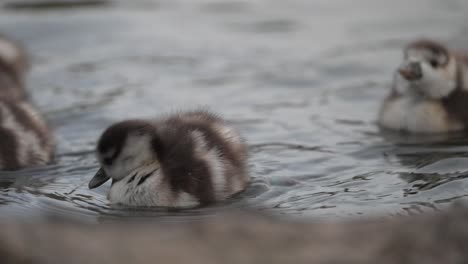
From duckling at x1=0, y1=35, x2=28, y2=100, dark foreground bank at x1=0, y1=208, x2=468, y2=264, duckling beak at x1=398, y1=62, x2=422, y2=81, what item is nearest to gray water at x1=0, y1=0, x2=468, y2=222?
duckling at x1=0, y1=35, x2=28, y2=100

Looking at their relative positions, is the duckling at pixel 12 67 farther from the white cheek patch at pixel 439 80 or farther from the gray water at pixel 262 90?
the white cheek patch at pixel 439 80

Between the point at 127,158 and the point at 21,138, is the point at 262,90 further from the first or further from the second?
the point at 127,158

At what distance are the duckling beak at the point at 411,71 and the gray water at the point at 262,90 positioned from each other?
374mm

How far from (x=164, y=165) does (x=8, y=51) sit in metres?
3.41

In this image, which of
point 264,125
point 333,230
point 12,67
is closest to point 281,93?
point 264,125

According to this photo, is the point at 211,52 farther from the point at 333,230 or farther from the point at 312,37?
the point at 333,230

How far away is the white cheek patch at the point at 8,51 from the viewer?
7336 mm

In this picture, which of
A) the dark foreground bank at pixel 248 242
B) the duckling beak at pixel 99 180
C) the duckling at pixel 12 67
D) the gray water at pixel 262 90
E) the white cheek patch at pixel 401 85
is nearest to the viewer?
the dark foreground bank at pixel 248 242

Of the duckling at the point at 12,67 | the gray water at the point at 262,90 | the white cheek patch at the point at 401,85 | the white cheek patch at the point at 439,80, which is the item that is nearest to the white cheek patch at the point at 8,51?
the duckling at the point at 12,67

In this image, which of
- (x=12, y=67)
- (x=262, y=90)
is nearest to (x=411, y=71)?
(x=262, y=90)

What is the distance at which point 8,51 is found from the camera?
24.4 feet

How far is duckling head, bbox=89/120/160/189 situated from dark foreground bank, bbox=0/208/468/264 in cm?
177

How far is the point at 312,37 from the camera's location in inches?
330

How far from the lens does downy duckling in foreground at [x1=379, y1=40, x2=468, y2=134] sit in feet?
19.0
